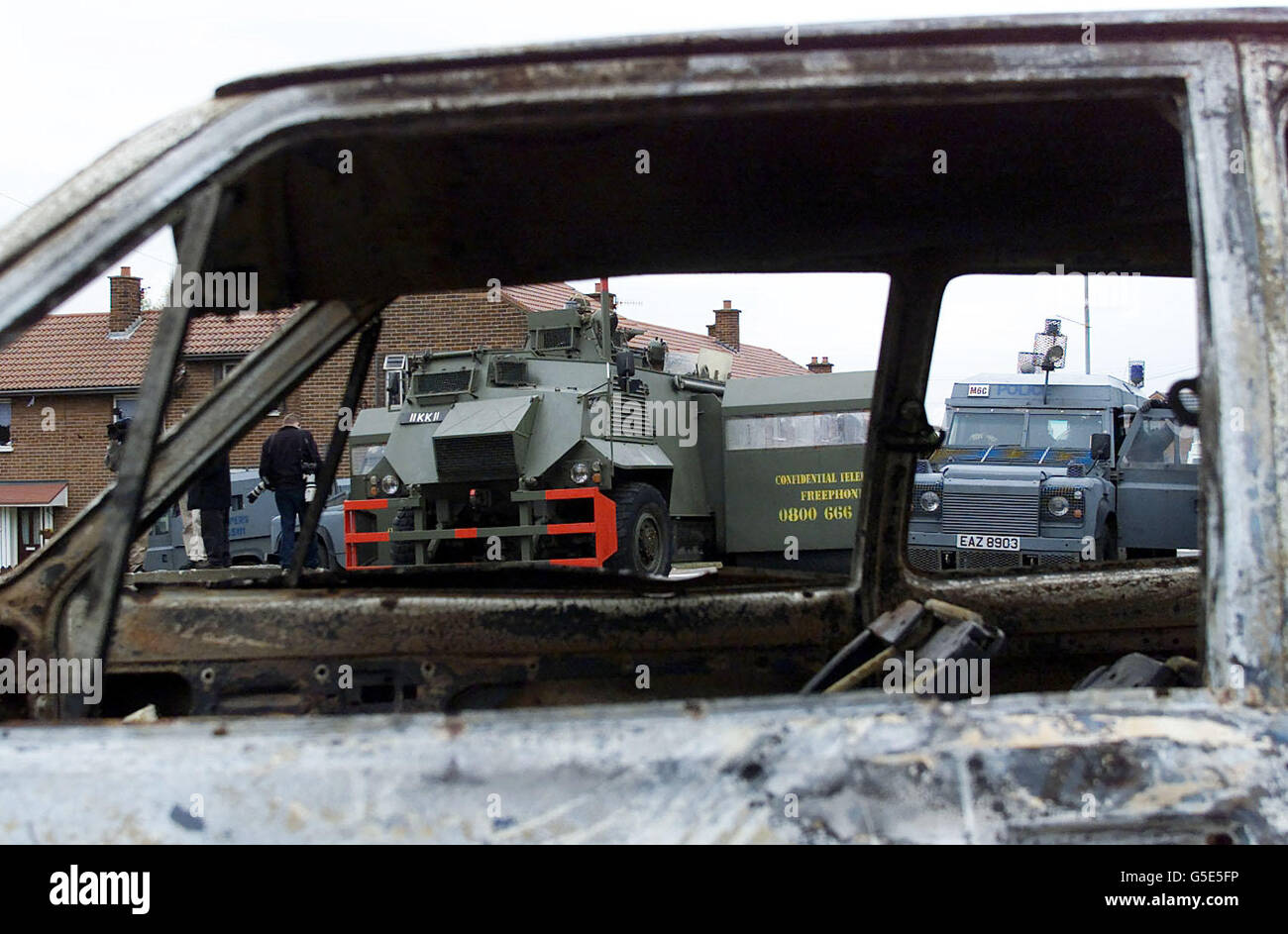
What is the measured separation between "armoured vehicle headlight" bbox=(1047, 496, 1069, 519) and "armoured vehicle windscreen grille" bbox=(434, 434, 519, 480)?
5721mm

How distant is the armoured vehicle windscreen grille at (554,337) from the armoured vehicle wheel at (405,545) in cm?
262

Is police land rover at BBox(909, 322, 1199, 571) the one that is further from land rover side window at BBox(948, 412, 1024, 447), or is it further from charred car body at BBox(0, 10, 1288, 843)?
charred car body at BBox(0, 10, 1288, 843)

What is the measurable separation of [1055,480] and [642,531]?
4.49 meters

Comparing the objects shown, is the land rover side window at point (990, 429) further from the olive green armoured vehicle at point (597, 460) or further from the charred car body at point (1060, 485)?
the olive green armoured vehicle at point (597, 460)

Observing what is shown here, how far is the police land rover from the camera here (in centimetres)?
1304

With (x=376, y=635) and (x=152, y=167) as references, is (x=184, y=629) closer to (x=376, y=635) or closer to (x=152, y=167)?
(x=376, y=635)

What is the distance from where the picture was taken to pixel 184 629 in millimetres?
2342

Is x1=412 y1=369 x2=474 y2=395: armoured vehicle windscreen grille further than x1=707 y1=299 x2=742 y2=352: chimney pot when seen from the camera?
No

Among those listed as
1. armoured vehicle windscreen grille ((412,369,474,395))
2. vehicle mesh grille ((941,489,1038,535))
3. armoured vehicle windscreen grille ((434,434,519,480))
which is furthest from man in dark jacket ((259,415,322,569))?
vehicle mesh grille ((941,489,1038,535))

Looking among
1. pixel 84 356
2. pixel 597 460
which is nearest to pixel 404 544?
pixel 597 460

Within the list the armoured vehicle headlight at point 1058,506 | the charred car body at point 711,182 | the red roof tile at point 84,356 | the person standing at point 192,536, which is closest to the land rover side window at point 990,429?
the armoured vehicle headlight at point 1058,506

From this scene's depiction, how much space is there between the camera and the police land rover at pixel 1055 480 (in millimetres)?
13039

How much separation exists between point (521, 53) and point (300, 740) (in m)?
0.73
